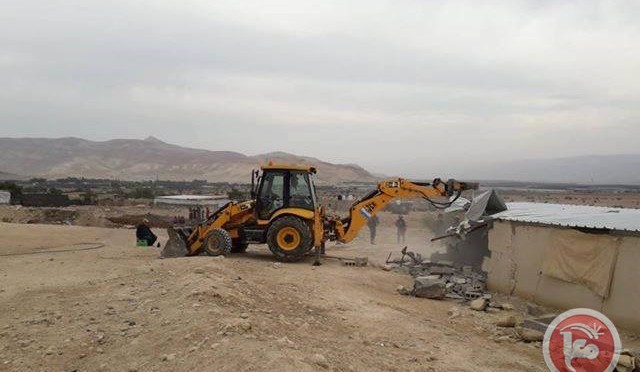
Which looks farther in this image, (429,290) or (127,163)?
(127,163)

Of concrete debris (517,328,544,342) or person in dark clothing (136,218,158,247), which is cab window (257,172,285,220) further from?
concrete debris (517,328,544,342)

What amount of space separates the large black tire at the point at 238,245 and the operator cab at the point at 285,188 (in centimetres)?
105

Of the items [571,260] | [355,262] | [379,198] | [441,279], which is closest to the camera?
[571,260]

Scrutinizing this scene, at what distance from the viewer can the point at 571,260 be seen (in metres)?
11.6

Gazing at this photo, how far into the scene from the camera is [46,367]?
6.82 m

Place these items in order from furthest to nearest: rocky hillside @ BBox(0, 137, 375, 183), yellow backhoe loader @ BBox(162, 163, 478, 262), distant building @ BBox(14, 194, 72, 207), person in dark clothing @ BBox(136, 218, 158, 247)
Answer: rocky hillside @ BBox(0, 137, 375, 183), distant building @ BBox(14, 194, 72, 207), person in dark clothing @ BBox(136, 218, 158, 247), yellow backhoe loader @ BBox(162, 163, 478, 262)

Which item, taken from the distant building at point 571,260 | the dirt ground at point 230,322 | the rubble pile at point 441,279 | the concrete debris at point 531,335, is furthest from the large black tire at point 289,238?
the concrete debris at point 531,335

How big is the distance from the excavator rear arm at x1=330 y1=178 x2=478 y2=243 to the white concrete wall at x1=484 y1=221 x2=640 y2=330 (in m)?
1.99

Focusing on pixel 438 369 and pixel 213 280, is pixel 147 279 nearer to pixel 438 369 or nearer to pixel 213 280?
pixel 213 280

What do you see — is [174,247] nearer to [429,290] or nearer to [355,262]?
[355,262]

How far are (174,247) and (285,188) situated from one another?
11.3 feet

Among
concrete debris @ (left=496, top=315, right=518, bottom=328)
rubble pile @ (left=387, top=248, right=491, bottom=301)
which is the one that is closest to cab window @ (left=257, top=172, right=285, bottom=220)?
rubble pile @ (left=387, top=248, right=491, bottom=301)

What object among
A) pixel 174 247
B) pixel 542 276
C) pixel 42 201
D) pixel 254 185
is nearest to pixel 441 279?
pixel 542 276

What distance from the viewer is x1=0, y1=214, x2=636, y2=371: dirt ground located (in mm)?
6793
